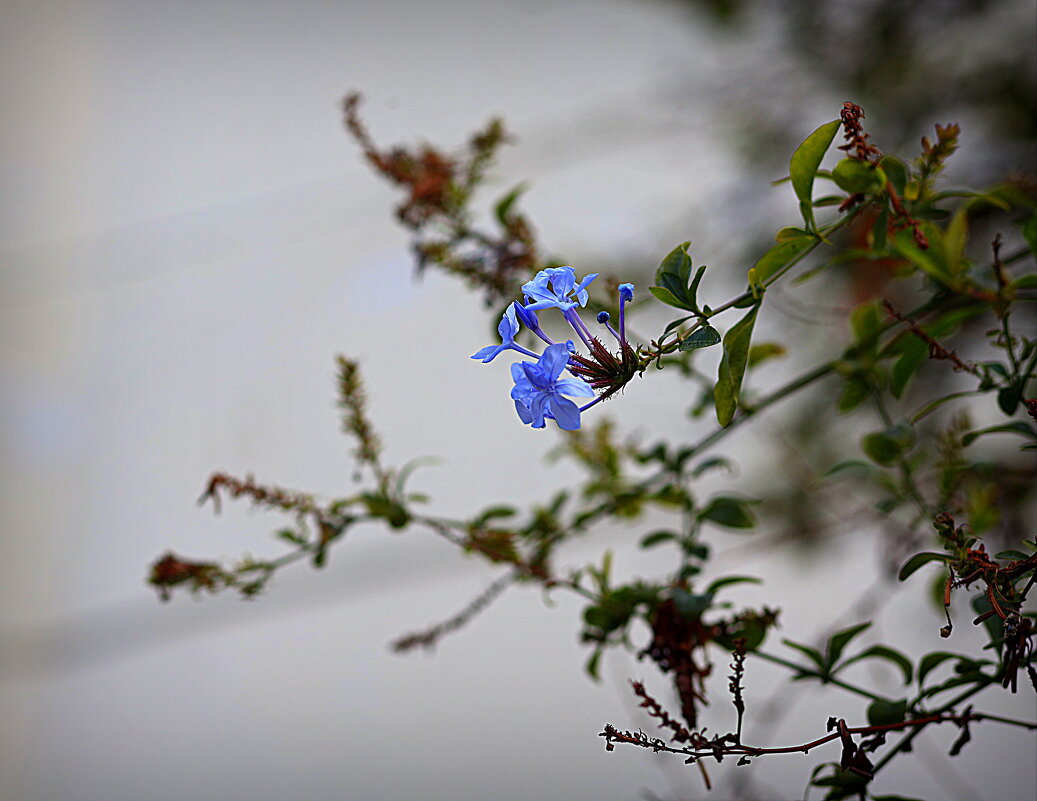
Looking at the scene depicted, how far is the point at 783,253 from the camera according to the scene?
0.26 m

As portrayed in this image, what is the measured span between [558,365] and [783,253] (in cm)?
10

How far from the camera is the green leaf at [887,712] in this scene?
0.95 feet

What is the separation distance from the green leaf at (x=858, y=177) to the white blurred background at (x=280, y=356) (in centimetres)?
50

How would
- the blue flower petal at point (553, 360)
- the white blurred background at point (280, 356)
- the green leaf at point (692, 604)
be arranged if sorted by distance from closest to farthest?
the blue flower petal at point (553, 360)
the green leaf at point (692, 604)
the white blurred background at point (280, 356)

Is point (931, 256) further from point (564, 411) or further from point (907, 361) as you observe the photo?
point (564, 411)

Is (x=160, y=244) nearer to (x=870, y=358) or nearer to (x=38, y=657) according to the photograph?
(x=38, y=657)

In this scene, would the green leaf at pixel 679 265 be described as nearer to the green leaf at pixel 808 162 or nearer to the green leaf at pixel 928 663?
the green leaf at pixel 808 162

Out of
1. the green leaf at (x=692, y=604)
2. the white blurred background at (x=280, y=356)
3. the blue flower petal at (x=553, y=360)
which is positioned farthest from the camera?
the white blurred background at (x=280, y=356)

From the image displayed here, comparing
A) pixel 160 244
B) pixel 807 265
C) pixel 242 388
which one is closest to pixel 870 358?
pixel 807 265

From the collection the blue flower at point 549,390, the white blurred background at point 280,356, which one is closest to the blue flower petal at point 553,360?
the blue flower at point 549,390

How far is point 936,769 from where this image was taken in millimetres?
683

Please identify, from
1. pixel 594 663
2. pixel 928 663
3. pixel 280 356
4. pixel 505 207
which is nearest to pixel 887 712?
pixel 928 663

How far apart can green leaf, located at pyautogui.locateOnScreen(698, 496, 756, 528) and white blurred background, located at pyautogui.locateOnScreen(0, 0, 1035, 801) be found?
44 centimetres

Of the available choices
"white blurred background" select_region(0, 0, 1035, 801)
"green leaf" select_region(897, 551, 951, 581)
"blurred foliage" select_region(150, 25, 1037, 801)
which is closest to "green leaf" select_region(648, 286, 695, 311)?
"blurred foliage" select_region(150, 25, 1037, 801)
